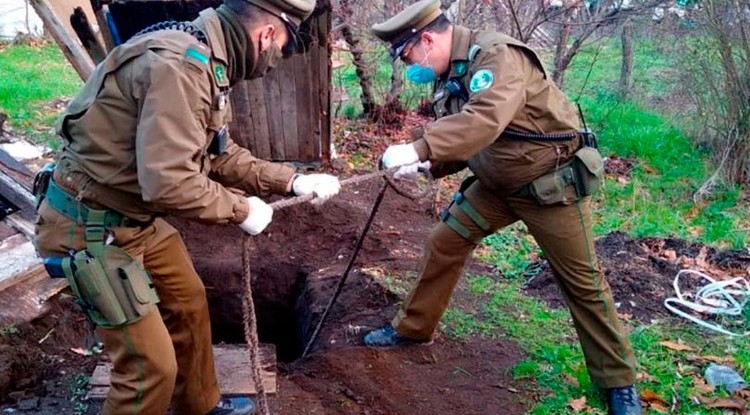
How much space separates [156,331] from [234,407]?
3.12ft

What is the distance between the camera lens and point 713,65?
7324 millimetres

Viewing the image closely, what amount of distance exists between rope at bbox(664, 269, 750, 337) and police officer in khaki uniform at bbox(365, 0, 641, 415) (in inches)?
53.2

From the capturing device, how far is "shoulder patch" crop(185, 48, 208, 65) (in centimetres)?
266

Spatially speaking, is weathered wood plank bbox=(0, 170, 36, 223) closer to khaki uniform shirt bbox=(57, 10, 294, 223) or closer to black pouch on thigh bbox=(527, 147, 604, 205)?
khaki uniform shirt bbox=(57, 10, 294, 223)

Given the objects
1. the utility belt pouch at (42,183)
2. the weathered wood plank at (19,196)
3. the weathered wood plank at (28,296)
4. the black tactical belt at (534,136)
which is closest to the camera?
the utility belt pouch at (42,183)

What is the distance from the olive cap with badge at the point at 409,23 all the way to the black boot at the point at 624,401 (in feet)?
6.79

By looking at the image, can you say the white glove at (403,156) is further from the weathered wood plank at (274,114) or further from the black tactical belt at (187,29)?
the weathered wood plank at (274,114)

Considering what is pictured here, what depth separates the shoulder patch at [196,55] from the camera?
2658mm

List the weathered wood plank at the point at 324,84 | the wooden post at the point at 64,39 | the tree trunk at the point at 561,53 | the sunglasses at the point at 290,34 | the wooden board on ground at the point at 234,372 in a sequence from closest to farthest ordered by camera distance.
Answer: the sunglasses at the point at 290,34 → the wooden board on ground at the point at 234,372 → the wooden post at the point at 64,39 → the weathered wood plank at the point at 324,84 → the tree trunk at the point at 561,53

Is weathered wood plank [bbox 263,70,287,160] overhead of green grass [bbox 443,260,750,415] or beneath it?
overhead

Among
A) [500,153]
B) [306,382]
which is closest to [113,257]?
[306,382]

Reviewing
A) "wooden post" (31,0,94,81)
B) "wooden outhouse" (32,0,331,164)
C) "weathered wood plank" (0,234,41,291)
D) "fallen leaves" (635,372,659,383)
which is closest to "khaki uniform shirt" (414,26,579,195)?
"fallen leaves" (635,372,659,383)

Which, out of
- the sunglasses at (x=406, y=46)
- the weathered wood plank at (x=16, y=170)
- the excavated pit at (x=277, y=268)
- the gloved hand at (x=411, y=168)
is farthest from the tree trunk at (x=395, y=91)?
the gloved hand at (x=411, y=168)

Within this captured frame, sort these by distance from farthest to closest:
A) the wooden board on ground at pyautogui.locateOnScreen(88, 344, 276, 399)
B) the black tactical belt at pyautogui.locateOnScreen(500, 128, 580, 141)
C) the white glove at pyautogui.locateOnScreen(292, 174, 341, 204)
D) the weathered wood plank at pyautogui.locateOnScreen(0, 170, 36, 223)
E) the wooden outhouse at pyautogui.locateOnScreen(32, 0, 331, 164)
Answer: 1. the wooden outhouse at pyautogui.locateOnScreen(32, 0, 331, 164)
2. the weathered wood plank at pyautogui.locateOnScreen(0, 170, 36, 223)
3. the wooden board on ground at pyautogui.locateOnScreen(88, 344, 276, 399)
4. the black tactical belt at pyautogui.locateOnScreen(500, 128, 580, 141)
5. the white glove at pyautogui.locateOnScreen(292, 174, 341, 204)
